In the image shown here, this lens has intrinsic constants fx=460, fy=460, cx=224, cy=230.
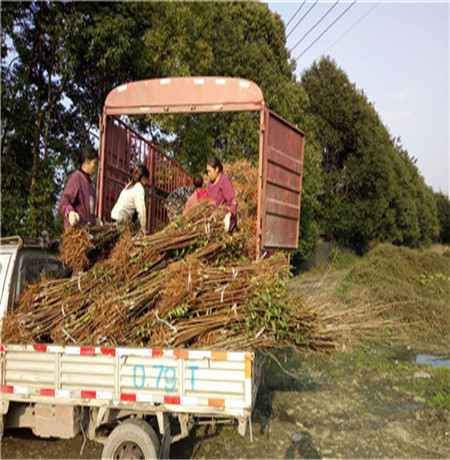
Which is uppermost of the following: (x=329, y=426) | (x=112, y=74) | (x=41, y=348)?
(x=112, y=74)

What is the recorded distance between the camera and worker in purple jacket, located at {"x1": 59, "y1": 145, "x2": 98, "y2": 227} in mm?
4301

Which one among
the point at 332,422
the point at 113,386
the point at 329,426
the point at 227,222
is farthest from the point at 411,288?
the point at 113,386

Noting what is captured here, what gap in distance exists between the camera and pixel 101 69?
418 inches

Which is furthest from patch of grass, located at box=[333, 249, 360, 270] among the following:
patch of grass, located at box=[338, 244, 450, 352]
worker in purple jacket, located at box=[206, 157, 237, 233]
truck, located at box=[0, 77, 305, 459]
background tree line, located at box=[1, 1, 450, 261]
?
truck, located at box=[0, 77, 305, 459]

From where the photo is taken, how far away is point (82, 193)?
4.47 metres

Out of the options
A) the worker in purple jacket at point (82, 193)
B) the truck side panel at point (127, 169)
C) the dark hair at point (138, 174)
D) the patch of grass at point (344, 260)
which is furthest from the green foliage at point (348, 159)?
the worker in purple jacket at point (82, 193)

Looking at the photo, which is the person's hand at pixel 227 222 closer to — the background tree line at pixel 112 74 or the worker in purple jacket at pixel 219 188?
the worker in purple jacket at pixel 219 188

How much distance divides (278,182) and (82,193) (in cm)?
252

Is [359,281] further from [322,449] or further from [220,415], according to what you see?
[220,415]

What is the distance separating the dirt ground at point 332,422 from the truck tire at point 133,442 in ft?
2.85

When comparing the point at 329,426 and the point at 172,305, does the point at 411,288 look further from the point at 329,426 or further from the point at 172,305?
the point at 172,305

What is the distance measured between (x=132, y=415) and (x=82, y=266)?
1275 mm

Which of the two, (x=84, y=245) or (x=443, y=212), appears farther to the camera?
(x=443, y=212)

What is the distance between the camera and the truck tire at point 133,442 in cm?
322
